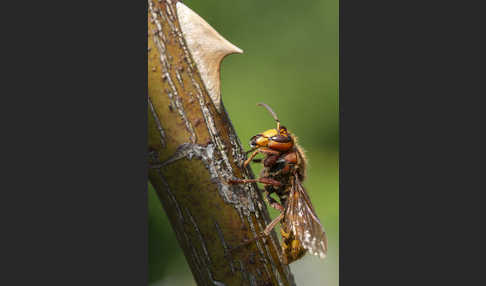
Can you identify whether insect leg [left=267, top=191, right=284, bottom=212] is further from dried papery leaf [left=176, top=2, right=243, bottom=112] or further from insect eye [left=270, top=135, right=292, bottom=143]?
dried papery leaf [left=176, top=2, right=243, bottom=112]

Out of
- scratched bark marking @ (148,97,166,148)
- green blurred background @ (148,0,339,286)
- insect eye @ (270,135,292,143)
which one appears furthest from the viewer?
green blurred background @ (148,0,339,286)

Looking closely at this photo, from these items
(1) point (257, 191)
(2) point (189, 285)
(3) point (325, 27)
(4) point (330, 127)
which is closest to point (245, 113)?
(4) point (330, 127)

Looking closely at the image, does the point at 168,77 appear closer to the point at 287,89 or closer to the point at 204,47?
the point at 204,47

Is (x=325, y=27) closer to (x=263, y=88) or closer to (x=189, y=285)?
(x=263, y=88)

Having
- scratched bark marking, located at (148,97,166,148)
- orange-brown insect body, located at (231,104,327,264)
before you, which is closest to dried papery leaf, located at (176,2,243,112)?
scratched bark marking, located at (148,97,166,148)

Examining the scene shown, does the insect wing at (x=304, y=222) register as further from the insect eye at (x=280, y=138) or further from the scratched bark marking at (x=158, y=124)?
the scratched bark marking at (x=158, y=124)
